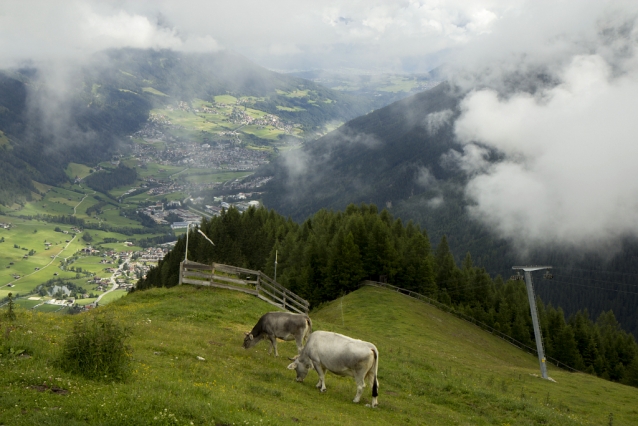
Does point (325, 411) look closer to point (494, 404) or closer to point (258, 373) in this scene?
point (258, 373)

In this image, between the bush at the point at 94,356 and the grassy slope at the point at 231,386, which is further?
the bush at the point at 94,356

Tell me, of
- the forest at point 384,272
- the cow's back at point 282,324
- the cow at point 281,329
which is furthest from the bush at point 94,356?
the forest at point 384,272

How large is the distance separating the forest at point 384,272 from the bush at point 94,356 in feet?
208

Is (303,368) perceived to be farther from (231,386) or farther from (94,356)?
(94,356)

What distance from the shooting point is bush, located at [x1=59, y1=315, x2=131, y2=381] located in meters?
13.8

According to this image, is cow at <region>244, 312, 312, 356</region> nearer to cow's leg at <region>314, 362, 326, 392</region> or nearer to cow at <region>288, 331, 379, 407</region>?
cow at <region>288, 331, 379, 407</region>

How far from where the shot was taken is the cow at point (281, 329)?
2353 centimetres

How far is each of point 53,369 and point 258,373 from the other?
811 centimetres

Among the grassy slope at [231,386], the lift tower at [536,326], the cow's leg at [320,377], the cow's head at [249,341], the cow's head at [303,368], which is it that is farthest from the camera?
the lift tower at [536,326]

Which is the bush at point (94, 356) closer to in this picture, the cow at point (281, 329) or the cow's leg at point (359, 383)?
the cow's leg at point (359, 383)

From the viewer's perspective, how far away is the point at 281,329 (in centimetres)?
2367

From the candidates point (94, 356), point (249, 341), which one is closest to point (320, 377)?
point (249, 341)

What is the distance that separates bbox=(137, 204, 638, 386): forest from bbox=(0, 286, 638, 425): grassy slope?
36.4 m

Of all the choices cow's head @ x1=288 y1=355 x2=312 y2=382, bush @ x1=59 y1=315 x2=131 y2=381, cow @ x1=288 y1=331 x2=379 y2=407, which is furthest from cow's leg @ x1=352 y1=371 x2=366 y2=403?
bush @ x1=59 y1=315 x2=131 y2=381
